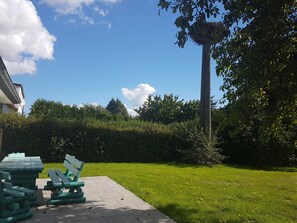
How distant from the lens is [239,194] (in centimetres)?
950

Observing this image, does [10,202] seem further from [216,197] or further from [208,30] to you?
[216,197]

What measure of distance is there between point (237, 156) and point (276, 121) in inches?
517

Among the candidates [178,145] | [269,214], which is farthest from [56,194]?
[178,145]

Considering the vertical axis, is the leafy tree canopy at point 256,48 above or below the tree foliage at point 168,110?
below

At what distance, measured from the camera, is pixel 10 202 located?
6008 millimetres

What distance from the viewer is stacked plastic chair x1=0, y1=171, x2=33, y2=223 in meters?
5.92

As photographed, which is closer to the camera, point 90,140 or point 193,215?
point 193,215

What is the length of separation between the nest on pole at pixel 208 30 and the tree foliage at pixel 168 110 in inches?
1534

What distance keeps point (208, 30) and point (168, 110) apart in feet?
140

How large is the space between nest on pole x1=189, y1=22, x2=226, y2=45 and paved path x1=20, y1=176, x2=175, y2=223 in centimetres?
351

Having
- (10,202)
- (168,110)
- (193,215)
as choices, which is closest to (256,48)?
(193,215)

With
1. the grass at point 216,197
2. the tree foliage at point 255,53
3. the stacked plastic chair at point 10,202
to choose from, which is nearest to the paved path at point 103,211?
the stacked plastic chair at point 10,202

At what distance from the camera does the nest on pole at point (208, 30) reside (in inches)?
242

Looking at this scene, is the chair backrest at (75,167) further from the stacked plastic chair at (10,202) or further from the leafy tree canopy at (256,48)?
the leafy tree canopy at (256,48)
